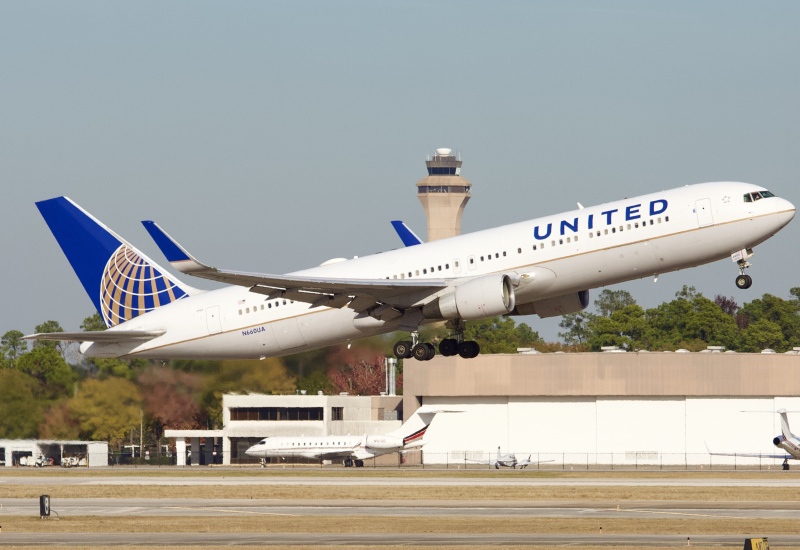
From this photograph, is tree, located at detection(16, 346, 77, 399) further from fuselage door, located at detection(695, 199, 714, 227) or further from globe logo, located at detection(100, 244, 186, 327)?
fuselage door, located at detection(695, 199, 714, 227)

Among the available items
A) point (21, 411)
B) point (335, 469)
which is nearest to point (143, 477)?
point (21, 411)

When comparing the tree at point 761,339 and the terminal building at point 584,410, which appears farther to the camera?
the tree at point 761,339

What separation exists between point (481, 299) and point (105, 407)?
1319 inches

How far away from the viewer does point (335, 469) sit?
92688mm

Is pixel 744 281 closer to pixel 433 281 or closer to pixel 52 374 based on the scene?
pixel 433 281

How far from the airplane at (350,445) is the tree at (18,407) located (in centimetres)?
2144

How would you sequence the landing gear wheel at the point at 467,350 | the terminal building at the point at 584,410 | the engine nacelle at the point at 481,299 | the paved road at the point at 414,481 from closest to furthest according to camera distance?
the engine nacelle at the point at 481,299, the landing gear wheel at the point at 467,350, the paved road at the point at 414,481, the terminal building at the point at 584,410

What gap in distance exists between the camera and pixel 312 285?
5059 centimetres

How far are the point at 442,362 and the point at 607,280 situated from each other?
5983cm

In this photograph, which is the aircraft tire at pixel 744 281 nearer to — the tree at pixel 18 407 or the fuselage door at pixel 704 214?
the fuselage door at pixel 704 214

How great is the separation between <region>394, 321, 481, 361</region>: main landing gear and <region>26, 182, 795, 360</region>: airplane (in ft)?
0.16

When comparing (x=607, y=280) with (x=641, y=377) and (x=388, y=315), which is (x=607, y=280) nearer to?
(x=388, y=315)

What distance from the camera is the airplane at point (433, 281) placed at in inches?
1928

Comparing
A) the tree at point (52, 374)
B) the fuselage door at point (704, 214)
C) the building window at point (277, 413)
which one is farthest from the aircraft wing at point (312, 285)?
the building window at point (277, 413)
